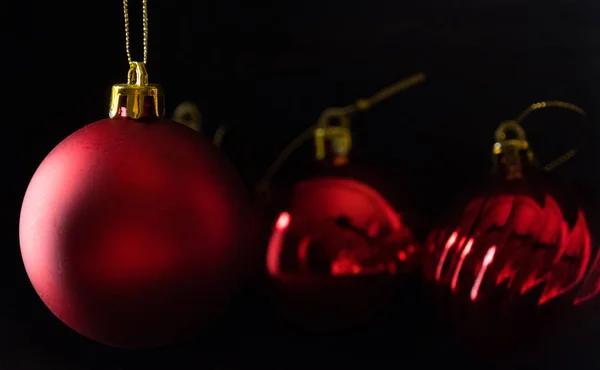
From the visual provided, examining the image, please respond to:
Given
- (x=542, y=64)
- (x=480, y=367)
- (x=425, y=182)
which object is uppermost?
(x=542, y=64)

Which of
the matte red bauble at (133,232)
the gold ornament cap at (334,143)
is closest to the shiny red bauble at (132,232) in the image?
the matte red bauble at (133,232)

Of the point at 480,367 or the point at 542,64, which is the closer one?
the point at 480,367

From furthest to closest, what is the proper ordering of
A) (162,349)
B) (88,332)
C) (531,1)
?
(531,1) → (162,349) → (88,332)

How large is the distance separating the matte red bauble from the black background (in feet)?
0.64

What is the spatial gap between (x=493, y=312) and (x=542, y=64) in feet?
0.94

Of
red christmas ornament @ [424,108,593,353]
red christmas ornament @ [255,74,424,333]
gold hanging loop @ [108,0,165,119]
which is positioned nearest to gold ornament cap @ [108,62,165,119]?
gold hanging loop @ [108,0,165,119]

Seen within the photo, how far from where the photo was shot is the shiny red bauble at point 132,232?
1.24 ft

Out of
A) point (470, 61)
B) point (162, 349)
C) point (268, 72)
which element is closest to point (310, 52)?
point (268, 72)

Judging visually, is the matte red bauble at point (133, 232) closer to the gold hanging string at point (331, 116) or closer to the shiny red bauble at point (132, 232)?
the shiny red bauble at point (132, 232)

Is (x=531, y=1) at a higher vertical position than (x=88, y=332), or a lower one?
higher

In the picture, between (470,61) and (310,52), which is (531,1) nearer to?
(470,61)

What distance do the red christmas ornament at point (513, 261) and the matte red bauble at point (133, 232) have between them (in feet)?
0.54

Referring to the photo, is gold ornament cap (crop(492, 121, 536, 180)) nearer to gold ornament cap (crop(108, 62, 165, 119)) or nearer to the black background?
the black background

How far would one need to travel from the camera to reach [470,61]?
638 mm
